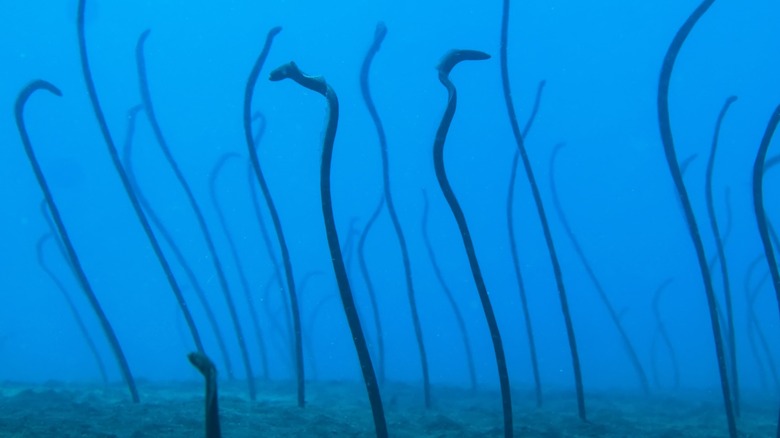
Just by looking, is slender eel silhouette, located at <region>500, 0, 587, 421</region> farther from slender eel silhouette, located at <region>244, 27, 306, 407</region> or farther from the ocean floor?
slender eel silhouette, located at <region>244, 27, 306, 407</region>

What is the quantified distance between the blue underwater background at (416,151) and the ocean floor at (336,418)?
60.8 metres

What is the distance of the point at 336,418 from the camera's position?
5266mm

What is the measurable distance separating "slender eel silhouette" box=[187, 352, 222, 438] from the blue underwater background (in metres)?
66.4

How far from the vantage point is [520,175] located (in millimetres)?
63906

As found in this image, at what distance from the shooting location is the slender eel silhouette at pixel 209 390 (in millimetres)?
1921

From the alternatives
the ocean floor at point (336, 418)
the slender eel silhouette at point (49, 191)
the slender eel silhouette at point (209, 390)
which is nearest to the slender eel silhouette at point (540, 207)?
the ocean floor at point (336, 418)

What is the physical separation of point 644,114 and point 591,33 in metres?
20.4

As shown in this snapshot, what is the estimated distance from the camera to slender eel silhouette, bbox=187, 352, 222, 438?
6.30 feet

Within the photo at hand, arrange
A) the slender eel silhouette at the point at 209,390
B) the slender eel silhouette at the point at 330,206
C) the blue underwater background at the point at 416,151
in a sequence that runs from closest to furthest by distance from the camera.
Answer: the slender eel silhouette at the point at 209,390 → the slender eel silhouette at the point at 330,206 → the blue underwater background at the point at 416,151

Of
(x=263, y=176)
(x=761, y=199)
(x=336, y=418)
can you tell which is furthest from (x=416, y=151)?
(x=761, y=199)

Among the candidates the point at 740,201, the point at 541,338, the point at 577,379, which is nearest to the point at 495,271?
the point at 541,338

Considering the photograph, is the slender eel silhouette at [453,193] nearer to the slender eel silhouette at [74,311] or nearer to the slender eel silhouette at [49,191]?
the slender eel silhouette at [49,191]

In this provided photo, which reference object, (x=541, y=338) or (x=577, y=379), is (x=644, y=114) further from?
(x=577, y=379)

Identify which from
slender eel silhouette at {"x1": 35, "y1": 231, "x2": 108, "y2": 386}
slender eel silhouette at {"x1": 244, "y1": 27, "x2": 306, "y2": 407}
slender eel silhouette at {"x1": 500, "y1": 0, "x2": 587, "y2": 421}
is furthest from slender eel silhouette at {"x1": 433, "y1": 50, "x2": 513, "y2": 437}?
slender eel silhouette at {"x1": 35, "y1": 231, "x2": 108, "y2": 386}
